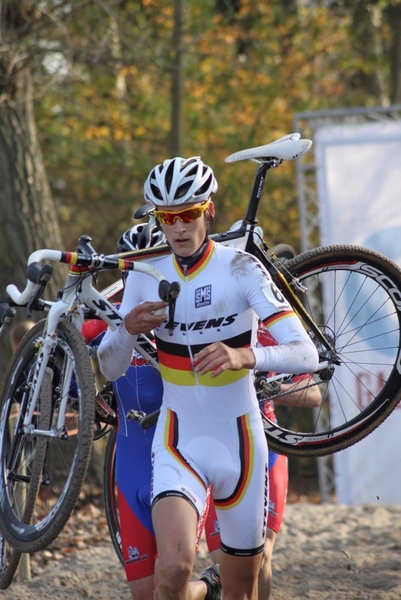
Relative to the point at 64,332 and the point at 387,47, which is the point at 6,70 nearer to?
the point at 64,332

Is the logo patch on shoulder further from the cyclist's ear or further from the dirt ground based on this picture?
the dirt ground

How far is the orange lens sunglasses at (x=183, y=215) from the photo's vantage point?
3.53 metres

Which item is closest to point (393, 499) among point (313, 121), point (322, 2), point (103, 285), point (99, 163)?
point (313, 121)

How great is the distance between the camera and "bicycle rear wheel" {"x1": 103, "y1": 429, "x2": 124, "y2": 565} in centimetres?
489

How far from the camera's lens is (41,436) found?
3650 millimetres

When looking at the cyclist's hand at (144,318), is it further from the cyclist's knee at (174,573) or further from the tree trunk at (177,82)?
the tree trunk at (177,82)

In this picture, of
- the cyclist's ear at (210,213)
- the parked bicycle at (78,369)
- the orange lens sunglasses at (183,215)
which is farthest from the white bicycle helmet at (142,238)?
the orange lens sunglasses at (183,215)

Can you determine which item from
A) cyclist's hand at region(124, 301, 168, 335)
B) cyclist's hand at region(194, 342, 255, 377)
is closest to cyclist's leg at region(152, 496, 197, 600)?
cyclist's hand at region(194, 342, 255, 377)

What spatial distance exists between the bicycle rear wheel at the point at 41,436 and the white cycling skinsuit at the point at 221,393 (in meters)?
0.21

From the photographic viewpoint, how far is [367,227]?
29.0 feet

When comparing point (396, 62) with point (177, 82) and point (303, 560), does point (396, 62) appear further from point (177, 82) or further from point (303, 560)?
point (303, 560)

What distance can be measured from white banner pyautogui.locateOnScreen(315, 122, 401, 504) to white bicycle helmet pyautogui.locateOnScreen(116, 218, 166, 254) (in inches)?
191

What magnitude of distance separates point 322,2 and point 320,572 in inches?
509

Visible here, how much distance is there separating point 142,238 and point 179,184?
74 cm
